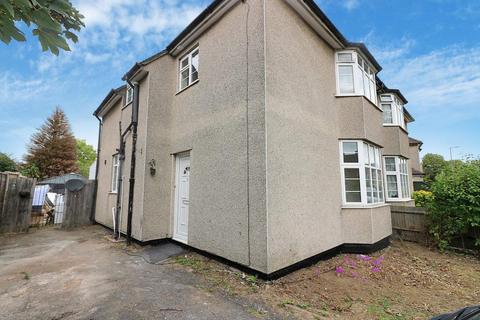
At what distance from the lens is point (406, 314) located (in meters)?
3.80

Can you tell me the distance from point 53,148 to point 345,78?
32.9 meters

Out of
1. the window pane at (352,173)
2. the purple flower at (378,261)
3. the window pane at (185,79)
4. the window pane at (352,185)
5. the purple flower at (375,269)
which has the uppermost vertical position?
the window pane at (185,79)

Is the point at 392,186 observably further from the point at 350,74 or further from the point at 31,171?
the point at 31,171

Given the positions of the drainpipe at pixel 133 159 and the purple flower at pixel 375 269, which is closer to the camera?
the purple flower at pixel 375 269

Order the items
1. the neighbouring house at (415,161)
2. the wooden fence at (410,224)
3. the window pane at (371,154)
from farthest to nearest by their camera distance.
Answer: the neighbouring house at (415,161), the wooden fence at (410,224), the window pane at (371,154)

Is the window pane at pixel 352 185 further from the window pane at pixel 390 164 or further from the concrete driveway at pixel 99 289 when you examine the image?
the window pane at pixel 390 164

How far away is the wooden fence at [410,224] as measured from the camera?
849 centimetres

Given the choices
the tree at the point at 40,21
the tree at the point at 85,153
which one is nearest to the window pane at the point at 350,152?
the tree at the point at 40,21

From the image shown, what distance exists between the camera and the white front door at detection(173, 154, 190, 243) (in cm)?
693

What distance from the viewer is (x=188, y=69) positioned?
7.64 metres

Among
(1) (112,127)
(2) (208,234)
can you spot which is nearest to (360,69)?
(2) (208,234)

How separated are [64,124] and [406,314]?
36.8 meters

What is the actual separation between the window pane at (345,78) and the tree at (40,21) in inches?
311

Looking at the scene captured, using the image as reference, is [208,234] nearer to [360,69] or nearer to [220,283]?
[220,283]
